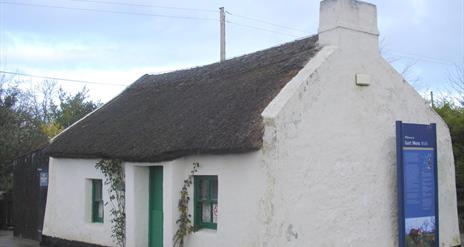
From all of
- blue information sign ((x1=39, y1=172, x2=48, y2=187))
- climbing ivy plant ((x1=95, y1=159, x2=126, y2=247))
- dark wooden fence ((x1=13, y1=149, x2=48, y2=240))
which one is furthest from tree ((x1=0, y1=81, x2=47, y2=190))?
climbing ivy plant ((x1=95, y1=159, x2=126, y2=247))

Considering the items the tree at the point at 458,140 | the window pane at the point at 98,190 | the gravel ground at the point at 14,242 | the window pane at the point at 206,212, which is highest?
the tree at the point at 458,140

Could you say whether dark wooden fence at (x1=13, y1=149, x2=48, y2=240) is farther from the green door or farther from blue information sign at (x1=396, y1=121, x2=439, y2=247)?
blue information sign at (x1=396, y1=121, x2=439, y2=247)

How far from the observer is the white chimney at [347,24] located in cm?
1180

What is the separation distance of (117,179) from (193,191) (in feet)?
9.29

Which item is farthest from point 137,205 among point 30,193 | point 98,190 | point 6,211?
point 6,211

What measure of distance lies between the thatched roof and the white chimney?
1.67 feet

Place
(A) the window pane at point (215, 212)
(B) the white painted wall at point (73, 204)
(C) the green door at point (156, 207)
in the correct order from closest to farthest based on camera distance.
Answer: (A) the window pane at point (215, 212) < (C) the green door at point (156, 207) < (B) the white painted wall at point (73, 204)

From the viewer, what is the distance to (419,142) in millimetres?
12219

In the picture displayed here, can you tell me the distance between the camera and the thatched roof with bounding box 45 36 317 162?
11.3 metres

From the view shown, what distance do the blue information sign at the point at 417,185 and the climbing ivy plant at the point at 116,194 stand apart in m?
6.06

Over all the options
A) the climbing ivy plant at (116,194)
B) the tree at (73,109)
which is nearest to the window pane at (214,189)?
the climbing ivy plant at (116,194)

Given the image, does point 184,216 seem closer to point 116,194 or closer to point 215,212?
point 215,212

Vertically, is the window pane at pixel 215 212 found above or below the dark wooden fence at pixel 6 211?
above

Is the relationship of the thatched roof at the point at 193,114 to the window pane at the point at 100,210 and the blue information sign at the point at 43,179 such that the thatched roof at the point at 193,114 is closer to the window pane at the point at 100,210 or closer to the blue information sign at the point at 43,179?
the blue information sign at the point at 43,179
